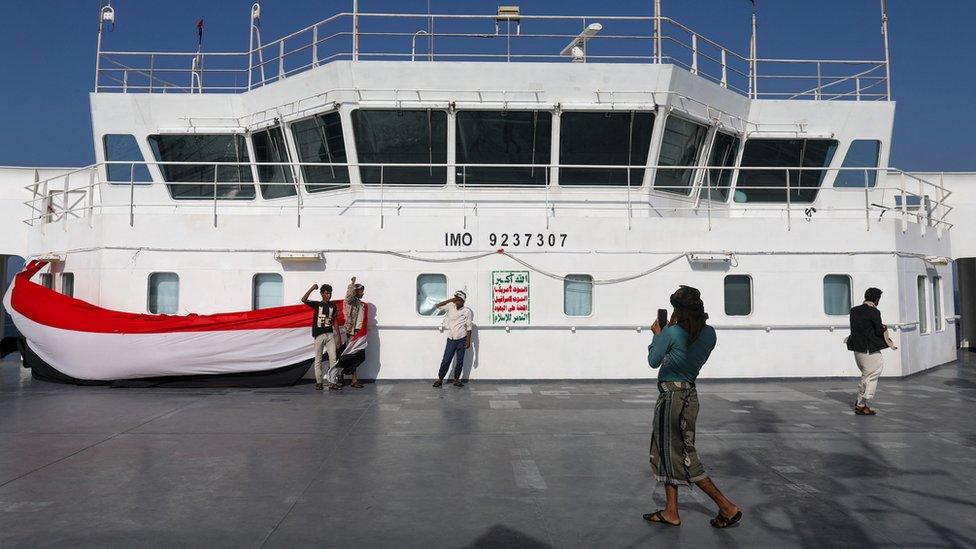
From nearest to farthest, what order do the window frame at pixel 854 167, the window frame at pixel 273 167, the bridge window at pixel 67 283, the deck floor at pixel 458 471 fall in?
the deck floor at pixel 458 471, the bridge window at pixel 67 283, the window frame at pixel 273 167, the window frame at pixel 854 167

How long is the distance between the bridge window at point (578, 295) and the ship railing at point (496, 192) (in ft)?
4.75

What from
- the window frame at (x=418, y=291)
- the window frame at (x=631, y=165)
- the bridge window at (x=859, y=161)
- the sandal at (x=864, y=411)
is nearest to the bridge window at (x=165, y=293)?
the window frame at (x=418, y=291)

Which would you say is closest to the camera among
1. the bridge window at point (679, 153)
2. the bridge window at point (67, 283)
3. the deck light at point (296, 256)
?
the deck light at point (296, 256)

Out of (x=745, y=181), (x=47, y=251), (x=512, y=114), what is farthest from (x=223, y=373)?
(x=745, y=181)

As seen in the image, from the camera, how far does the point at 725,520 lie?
18.1 feet

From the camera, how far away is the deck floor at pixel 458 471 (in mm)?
5371

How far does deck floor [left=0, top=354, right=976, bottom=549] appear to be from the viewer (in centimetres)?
537

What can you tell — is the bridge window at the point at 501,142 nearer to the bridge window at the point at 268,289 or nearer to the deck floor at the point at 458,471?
the bridge window at the point at 268,289

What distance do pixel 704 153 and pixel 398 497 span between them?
41.1ft

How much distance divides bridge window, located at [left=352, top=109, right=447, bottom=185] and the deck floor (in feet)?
17.0

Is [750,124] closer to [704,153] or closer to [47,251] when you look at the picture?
[704,153]

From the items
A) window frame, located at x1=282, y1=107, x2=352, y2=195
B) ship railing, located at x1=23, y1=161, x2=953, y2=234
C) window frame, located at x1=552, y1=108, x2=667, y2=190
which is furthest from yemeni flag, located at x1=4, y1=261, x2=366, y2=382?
window frame, located at x1=552, y1=108, x2=667, y2=190

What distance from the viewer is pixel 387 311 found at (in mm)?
14258

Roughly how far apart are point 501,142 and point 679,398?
406 inches
